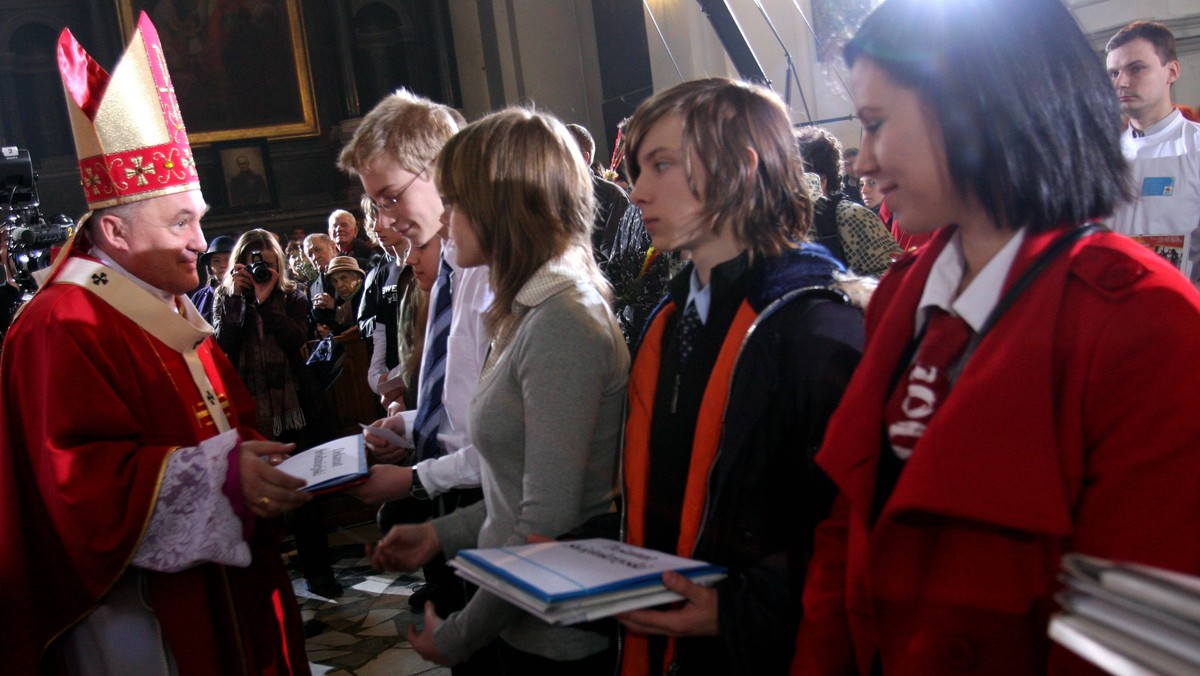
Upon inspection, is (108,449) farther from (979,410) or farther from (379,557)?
(979,410)

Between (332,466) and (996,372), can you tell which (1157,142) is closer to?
(996,372)

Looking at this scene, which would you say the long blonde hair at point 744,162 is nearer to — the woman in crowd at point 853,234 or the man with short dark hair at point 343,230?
the woman in crowd at point 853,234

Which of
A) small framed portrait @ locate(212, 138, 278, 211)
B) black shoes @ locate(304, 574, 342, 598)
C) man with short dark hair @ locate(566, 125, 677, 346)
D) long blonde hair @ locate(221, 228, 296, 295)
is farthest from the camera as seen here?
small framed portrait @ locate(212, 138, 278, 211)

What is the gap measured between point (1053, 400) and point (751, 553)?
0.47m

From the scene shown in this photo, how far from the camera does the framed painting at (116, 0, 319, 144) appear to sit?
12.1 m

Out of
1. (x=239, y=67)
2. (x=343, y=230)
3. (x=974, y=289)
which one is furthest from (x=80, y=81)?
(x=239, y=67)

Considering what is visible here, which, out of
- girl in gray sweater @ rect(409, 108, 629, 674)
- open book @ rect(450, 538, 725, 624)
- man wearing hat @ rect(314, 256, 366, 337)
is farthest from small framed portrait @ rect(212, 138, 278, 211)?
open book @ rect(450, 538, 725, 624)

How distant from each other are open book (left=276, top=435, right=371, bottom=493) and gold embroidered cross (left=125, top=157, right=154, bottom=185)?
74cm

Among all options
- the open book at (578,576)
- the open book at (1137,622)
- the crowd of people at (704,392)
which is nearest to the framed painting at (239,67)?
the crowd of people at (704,392)

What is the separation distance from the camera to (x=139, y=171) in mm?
2127

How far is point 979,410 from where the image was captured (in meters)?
0.87

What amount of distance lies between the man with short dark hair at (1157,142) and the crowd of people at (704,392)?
5.58 feet

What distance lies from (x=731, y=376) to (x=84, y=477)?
1.36 meters

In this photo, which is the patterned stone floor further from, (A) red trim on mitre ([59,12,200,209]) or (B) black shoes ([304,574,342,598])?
(A) red trim on mitre ([59,12,200,209])
